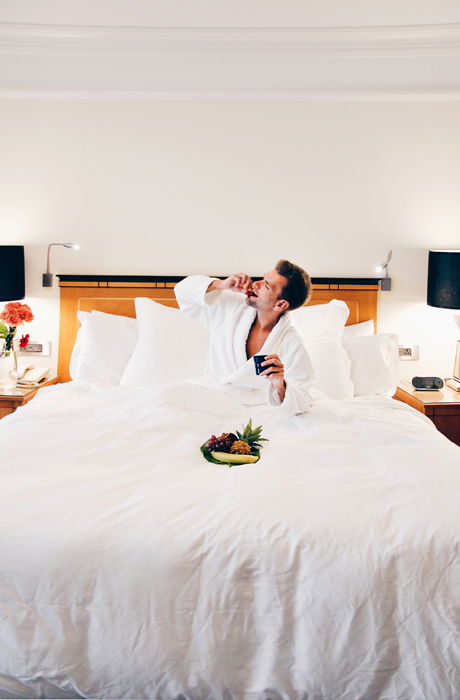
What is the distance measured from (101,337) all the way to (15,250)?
2.77 ft

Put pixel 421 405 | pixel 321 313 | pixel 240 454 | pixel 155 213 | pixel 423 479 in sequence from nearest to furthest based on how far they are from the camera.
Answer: pixel 423 479 < pixel 240 454 < pixel 421 405 < pixel 321 313 < pixel 155 213

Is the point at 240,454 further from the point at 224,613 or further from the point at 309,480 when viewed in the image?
the point at 224,613

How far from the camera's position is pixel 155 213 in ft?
12.2

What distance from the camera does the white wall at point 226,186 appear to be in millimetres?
3658

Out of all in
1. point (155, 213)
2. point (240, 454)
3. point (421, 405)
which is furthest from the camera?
point (155, 213)

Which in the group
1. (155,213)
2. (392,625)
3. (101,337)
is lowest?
(392,625)

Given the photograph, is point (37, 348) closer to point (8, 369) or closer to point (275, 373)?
point (8, 369)

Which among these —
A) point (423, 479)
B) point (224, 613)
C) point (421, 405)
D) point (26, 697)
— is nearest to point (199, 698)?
point (224, 613)

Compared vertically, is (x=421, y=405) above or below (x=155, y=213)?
below

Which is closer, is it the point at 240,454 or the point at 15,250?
the point at 240,454

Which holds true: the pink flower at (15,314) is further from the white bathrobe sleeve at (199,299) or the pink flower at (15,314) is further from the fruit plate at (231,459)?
the fruit plate at (231,459)

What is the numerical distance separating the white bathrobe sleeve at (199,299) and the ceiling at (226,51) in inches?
58.7

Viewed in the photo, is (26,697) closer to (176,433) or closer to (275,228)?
(176,433)

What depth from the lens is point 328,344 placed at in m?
3.23
